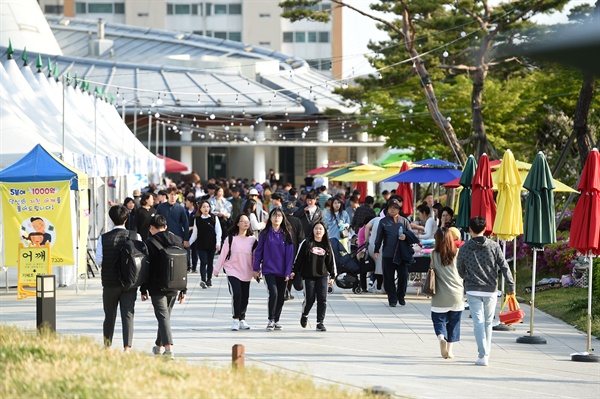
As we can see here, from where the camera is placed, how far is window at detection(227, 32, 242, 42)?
9431 cm

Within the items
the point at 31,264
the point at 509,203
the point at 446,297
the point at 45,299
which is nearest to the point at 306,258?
the point at 446,297

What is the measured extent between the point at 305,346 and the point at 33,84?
591 inches

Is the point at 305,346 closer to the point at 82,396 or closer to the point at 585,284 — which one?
the point at 82,396

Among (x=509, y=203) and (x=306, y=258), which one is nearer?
(x=306, y=258)

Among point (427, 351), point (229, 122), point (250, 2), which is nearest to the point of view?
point (427, 351)

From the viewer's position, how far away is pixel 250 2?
303 ft

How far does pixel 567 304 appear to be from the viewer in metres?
15.7

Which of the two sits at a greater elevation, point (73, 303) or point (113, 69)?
point (113, 69)

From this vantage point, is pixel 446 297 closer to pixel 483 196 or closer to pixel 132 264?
pixel 132 264

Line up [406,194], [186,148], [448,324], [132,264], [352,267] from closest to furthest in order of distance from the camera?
[132,264]
[448,324]
[352,267]
[406,194]
[186,148]

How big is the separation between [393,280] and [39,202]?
5.95 meters

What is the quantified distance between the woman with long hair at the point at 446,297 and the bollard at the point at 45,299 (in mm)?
4023

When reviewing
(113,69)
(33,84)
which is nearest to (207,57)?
(113,69)

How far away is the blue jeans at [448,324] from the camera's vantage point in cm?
1090
